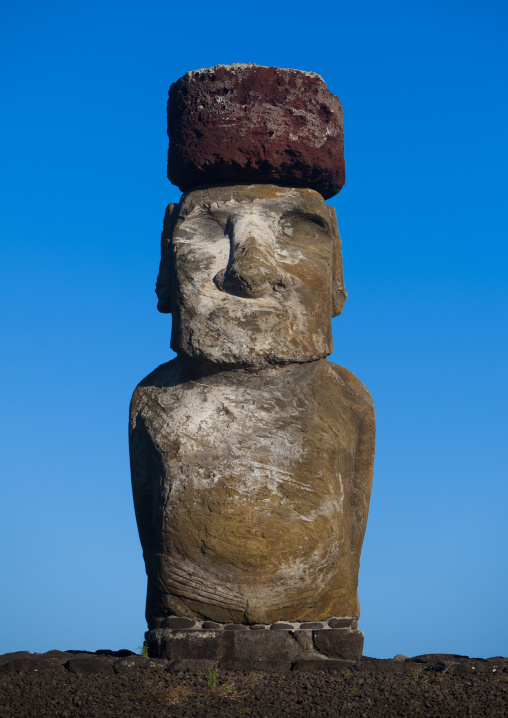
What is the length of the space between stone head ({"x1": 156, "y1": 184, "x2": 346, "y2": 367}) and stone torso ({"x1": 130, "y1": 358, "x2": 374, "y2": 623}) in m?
0.23

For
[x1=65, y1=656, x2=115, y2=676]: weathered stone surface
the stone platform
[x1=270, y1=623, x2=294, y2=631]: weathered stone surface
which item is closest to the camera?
[x1=65, y1=656, x2=115, y2=676]: weathered stone surface

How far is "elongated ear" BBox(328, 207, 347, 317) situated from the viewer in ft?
25.9

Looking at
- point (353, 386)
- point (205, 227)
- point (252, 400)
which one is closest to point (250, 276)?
point (205, 227)

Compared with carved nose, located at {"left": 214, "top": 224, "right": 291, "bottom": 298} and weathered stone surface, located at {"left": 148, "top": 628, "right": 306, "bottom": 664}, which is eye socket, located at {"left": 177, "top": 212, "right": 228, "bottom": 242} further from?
weathered stone surface, located at {"left": 148, "top": 628, "right": 306, "bottom": 664}

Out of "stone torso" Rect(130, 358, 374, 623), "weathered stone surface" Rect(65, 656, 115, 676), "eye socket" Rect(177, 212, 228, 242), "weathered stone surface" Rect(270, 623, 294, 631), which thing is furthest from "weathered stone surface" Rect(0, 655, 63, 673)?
"eye socket" Rect(177, 212, 228, 242)

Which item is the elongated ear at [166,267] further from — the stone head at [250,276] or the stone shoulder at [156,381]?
the stone shoulder at [156,381]

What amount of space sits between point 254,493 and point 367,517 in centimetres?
137

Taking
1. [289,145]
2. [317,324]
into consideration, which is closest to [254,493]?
[317,324]

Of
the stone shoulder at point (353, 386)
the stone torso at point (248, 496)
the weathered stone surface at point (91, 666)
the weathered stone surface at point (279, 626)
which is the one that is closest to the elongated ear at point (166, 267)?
the stone torso at point (248, 496)

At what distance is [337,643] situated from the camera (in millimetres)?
6855

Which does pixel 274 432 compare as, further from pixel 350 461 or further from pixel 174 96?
pixel 174 96

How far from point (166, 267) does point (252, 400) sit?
133 centimetres

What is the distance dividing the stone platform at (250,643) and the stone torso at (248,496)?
0.27ft

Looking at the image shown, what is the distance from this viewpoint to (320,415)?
7.36 m
